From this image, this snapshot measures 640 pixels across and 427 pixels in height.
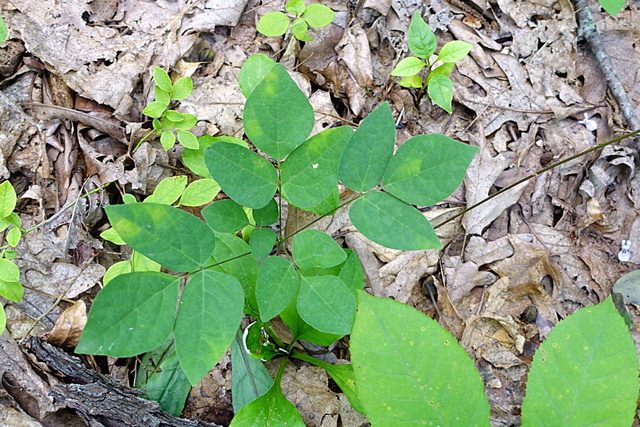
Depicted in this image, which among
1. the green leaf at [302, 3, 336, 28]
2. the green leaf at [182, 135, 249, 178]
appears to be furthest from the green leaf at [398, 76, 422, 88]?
the green leaf at [182, 135, 249, 178]

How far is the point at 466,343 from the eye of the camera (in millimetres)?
2086

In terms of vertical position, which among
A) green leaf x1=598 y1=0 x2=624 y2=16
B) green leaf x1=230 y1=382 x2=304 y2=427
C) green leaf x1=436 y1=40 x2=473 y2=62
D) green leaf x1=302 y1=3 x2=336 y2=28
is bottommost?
green leaf x1=230 y1=382 x2=304 y2=427

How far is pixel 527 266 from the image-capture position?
2.24 meters

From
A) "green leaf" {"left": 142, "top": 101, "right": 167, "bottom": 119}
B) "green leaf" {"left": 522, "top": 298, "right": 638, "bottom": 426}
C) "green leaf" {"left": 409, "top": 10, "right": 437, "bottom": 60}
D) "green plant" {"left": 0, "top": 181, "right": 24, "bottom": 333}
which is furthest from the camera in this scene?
"green leaf" {"left": 409, "top": 10, "right": 437, "bottom": 60}

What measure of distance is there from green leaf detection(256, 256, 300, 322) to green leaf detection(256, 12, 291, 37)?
60.3 inches

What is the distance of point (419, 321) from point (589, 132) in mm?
2080

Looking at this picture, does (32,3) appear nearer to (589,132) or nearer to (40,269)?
(40,269)

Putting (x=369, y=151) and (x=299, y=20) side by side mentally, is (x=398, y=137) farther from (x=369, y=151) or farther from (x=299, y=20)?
(x=369, y=151)

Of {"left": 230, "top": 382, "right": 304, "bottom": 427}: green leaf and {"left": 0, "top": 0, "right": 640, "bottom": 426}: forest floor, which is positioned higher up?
{"left": 0, "top": 0, "right": 640, "bottom": 426}: forest floor

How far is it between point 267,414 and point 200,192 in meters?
0.96

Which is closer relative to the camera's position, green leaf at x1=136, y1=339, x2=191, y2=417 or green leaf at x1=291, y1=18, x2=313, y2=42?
green leaf at x1=136, y1=339, x2=191, y2=417

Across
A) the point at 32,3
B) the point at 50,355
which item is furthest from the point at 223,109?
the point at 50,355

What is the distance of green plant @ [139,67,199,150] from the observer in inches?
77.6

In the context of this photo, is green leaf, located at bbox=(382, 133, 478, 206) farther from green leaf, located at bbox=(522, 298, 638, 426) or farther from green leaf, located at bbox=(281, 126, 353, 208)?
green leaf, located at bbox=(522, 298, 638, 426)
